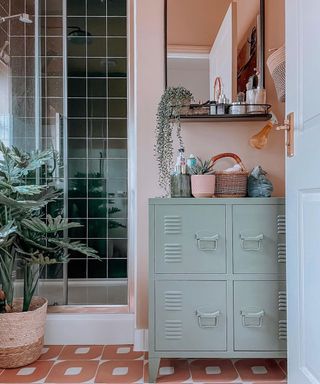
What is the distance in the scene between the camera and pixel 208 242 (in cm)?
164

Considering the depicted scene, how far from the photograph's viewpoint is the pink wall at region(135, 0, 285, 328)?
2.03 m

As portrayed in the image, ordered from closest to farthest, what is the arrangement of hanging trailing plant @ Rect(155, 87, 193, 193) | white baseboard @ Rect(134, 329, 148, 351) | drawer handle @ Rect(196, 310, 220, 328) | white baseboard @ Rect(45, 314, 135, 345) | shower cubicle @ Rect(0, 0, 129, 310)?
drawer handle @ Rect(196, 310, 220, 328) < hanging trailing plant @ Rect(155, 87, 193, 193) < white baseboard @ Rect(134, 329, 148, 351) < white baseboard @ Rect(45, 314, 135, 345) < shower cubicle @ Rect(0, 0, 129, 310)

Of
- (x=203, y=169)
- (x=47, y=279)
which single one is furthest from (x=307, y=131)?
(x=47, y=279)

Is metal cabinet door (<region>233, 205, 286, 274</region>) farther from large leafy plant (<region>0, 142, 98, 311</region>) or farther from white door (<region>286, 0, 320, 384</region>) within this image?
large leafy plant (<region>0, 142, 98, 311</region>)

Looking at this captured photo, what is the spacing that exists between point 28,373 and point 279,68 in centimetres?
190

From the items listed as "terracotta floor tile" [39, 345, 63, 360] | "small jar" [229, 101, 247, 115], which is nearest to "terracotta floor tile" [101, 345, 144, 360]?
"terracotta floor tile" [39, 345, 63, 360]

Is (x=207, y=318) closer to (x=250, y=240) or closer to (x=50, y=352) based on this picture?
(x=250, y=240)

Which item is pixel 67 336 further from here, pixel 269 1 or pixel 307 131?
pixel 269 1

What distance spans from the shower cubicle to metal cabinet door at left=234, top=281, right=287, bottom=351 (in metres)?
0.88

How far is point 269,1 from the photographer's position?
1999 mm

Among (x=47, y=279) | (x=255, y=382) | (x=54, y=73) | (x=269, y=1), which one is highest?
(x=269, y=1)

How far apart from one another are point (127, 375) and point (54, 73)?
1.89 meters

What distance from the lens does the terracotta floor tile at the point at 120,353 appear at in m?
1.92

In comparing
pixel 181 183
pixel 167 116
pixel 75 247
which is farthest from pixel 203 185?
pixel 75 247
